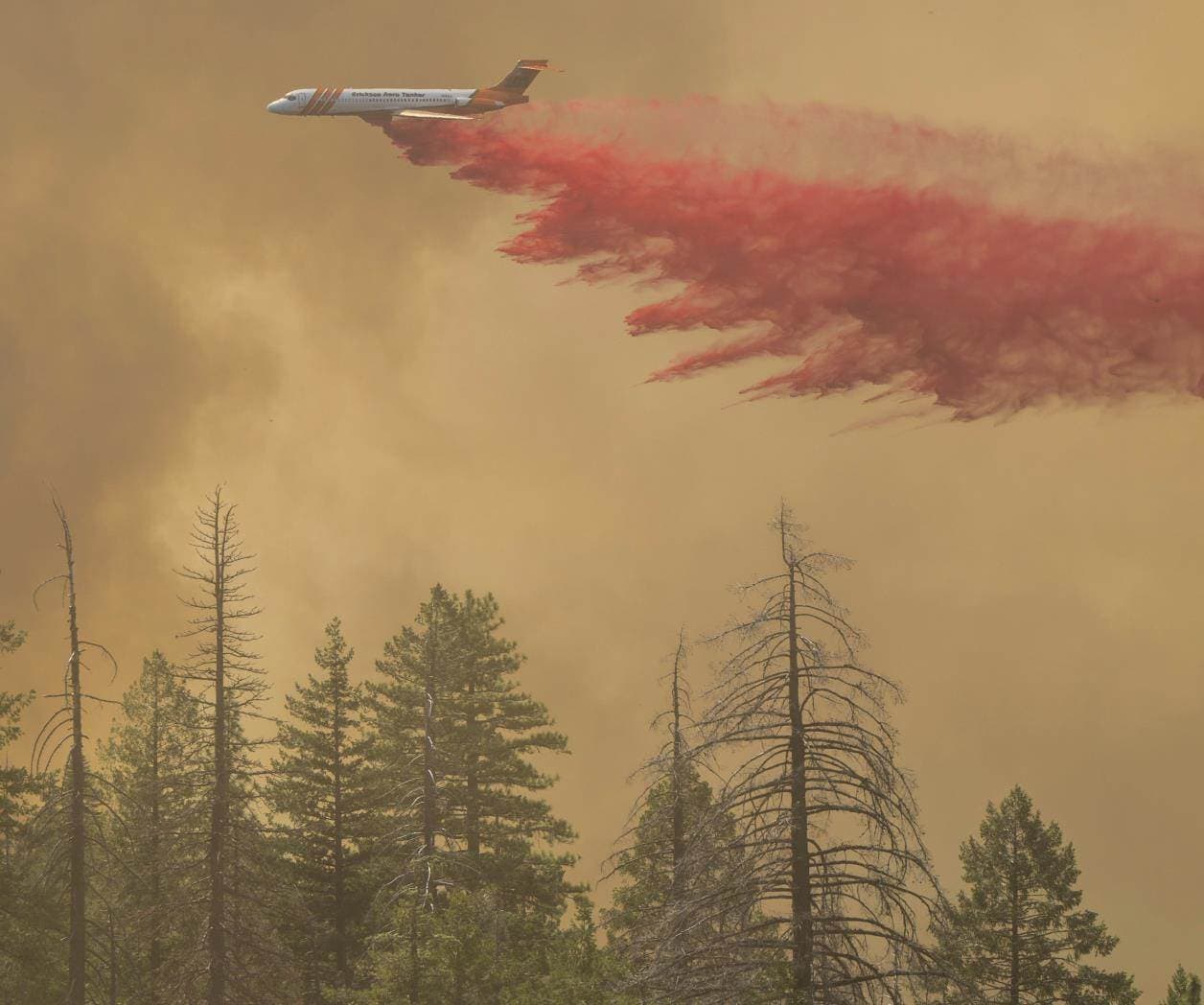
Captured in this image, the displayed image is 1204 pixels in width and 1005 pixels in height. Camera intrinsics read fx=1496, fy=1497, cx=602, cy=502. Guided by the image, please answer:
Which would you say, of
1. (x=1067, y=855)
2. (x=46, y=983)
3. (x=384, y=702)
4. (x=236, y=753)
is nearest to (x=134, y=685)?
(x=384, y=702)

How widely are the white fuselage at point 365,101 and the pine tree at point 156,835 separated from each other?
34.5 m

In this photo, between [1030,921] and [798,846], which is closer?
[798,846]

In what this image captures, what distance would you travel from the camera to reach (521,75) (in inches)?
3189

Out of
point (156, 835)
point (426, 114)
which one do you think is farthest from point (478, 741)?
point (426, 114)

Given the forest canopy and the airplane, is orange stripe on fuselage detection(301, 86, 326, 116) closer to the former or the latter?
the airplane

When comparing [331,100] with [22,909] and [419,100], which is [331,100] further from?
[22,909]

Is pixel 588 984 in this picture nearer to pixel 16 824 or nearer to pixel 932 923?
pixel 932 923

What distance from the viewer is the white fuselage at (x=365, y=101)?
79812 mm

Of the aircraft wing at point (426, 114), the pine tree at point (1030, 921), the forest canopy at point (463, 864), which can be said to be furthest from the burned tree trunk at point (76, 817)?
the aircraft wing at point (426, 114)

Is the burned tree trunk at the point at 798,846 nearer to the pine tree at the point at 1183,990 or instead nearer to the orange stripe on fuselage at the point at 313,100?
the pine tree at the point at 1183,990

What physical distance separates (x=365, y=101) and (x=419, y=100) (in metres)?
4.03

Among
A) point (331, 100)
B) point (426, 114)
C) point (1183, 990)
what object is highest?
point (331, 100)

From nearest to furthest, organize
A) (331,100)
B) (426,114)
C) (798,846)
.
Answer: (798,846) → (426,114) → (331,100)

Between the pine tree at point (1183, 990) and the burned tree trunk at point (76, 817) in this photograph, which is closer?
the burned tree trunk at point (76, 817)
